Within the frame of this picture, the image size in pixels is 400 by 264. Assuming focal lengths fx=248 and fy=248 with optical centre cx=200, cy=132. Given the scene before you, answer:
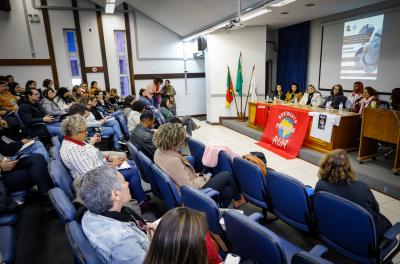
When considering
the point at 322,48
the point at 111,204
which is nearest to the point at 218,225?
the point at 111,204

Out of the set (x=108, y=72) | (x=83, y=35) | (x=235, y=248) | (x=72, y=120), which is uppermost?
(x=83, y=35)

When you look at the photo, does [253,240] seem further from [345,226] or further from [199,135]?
[199,135]

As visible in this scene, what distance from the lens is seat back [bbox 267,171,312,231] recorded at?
6.42ft

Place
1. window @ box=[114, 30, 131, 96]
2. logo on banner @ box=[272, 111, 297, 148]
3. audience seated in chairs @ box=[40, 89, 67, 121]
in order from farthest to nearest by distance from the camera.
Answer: window @ box=[114, 30, 131, 96] < logo on banner @ box=[272, 111, 297, 148] < audience seated in chairs @ box=[40, 89, 67, 121]

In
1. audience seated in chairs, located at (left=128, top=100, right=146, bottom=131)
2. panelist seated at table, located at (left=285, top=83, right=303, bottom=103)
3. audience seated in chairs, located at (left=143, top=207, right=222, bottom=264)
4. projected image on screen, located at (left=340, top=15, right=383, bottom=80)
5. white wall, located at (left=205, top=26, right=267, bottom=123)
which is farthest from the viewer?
white wall, located at (left=205, top=26, right=267, bottom=123)

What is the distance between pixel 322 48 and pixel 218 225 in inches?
268

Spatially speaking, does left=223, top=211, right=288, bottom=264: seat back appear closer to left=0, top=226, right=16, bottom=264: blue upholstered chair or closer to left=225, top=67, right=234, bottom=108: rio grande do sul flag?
left=0, top=226, right=16, bottom=264: blue upholstered chair

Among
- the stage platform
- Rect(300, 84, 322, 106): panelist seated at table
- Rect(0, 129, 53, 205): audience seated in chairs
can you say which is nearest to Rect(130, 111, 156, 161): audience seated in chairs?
Rect(0, 129, 53, 205): audience seated in chairs

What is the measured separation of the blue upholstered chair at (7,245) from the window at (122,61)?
747 cm

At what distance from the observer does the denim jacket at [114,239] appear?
1072 mm

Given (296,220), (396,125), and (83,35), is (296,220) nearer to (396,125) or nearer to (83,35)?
(396,125)

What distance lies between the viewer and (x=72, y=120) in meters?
2.31

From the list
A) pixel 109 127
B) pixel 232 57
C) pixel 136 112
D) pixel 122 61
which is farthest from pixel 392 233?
pixel 122 61

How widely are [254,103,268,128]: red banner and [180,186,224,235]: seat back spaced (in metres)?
4.50
